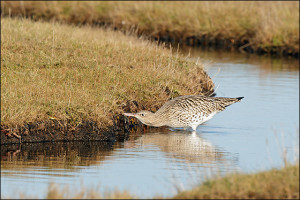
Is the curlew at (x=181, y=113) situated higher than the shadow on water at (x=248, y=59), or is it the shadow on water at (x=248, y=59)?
the shadow on water at (x=248, y=59)

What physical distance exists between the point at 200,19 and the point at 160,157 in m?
16.5

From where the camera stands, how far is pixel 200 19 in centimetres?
2686

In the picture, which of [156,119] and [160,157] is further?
[156,119]

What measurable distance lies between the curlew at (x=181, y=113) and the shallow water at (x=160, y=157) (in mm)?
257

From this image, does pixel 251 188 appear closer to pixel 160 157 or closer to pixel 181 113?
pixel 160 157

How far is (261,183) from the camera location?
26.7ft

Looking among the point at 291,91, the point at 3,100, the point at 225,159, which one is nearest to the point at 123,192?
the point at 225,159

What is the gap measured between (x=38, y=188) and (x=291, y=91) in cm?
1073

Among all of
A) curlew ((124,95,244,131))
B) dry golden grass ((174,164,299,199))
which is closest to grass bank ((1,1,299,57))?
curlew ((124,95,244,131))

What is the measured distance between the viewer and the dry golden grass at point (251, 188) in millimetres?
7918

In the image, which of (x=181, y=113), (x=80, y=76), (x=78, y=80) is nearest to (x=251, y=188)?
(x=181, y=113)

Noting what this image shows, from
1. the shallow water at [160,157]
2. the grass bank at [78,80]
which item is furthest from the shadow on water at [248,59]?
the shallow water at [160,157]

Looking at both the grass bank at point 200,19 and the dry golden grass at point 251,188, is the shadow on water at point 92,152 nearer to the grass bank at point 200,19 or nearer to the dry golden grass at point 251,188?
the dry golden grass at point 251,188

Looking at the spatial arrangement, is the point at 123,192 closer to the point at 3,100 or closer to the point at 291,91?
the point at 3,100
